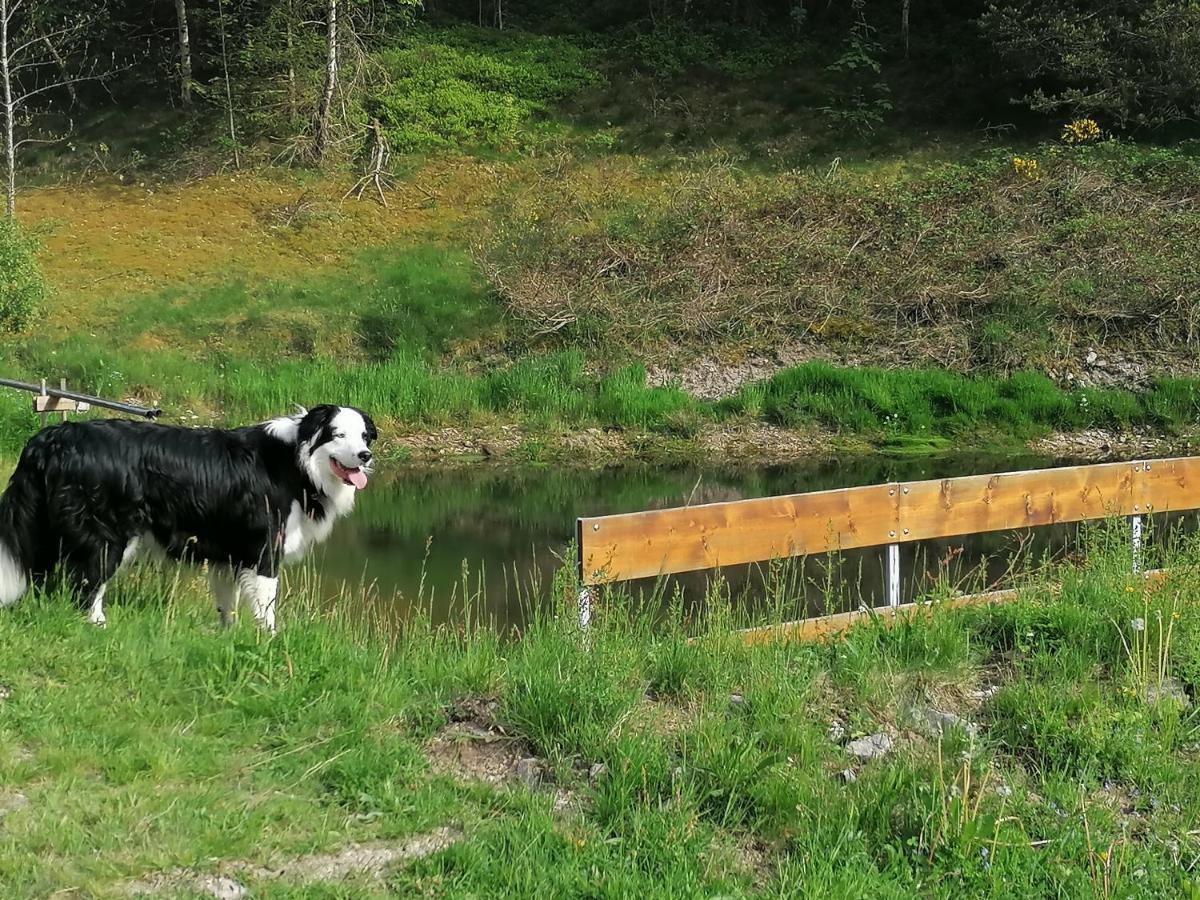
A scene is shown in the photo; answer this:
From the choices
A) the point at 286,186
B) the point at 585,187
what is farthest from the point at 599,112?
the point at 286,186

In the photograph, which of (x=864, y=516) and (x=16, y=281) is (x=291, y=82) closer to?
(x=16, y=281)

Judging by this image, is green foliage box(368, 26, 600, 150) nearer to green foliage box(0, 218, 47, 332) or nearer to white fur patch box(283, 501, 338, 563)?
green foliage box(0, 218, 47, 332)

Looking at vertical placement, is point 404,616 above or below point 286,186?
below

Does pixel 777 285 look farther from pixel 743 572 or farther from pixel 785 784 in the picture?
pixel 785 784

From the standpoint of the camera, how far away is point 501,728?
4531 millimetres

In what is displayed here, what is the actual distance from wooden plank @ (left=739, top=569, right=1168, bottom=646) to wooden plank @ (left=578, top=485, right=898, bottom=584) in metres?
0.51

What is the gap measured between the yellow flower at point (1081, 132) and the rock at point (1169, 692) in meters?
22.7

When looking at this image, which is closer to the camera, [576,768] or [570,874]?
[570,874]

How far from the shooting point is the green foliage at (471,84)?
2822 centimetres

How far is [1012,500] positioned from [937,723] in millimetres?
2695

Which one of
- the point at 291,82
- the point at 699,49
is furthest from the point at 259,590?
the point at 699,49

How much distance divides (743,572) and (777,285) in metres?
11.5

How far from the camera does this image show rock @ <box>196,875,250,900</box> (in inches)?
129

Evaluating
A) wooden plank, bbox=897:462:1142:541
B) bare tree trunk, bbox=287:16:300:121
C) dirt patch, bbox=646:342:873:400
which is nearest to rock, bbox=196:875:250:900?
wooden plank, bbox=897:462:1142:541
